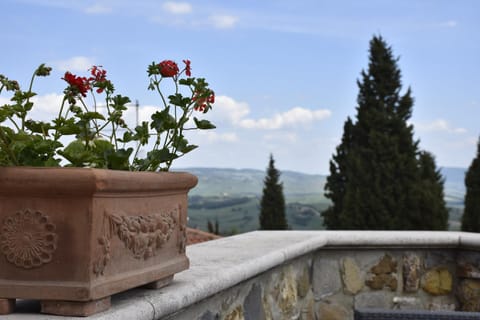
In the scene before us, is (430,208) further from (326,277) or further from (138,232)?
(138,232)

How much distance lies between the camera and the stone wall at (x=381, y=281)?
3.60 meters

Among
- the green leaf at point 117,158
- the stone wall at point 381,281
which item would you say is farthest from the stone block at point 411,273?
the green leaf at point 117,158

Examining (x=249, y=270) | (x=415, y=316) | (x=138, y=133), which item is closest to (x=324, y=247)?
(x=415, y=316)

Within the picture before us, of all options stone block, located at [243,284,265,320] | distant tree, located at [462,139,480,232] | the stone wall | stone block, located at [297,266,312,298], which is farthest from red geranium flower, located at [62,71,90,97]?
distant tree, located at [462,139,480,232]

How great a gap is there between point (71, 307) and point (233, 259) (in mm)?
1071

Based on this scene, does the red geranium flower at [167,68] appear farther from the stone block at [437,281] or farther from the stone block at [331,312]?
the stone block at [437,281]

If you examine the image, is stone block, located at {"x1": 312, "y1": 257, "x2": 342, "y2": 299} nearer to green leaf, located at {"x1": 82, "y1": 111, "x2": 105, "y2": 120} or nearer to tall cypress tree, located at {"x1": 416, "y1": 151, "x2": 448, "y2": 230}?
green leaf, located at {"x1": 82, "y1": 111, "x2": 105, "y2": 120}

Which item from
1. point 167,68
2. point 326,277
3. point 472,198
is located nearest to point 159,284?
point 167,68

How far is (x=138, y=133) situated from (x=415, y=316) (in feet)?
4.97

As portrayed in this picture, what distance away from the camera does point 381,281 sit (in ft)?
A: 12.6

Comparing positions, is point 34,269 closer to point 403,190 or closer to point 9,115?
point 9,115

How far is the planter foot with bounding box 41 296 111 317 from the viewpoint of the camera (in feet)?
5.14

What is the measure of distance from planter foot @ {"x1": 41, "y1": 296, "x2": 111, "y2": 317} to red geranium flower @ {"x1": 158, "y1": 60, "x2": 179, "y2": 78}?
717mm

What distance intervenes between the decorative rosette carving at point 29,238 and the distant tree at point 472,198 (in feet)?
50.3
